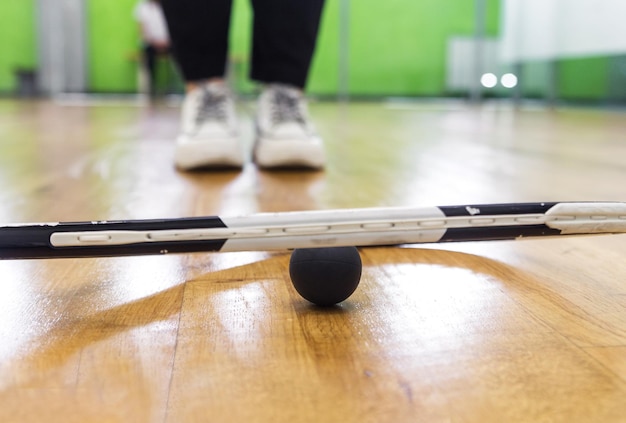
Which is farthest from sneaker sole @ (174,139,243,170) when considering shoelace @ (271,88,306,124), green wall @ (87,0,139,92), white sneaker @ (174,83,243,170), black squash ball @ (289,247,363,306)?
green wall @ (87,0,139,92)

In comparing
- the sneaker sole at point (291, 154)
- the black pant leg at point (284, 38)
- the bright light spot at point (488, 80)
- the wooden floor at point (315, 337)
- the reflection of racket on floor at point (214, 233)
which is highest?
the black pant leg at point (284, 38)

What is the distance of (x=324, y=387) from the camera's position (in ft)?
1.18

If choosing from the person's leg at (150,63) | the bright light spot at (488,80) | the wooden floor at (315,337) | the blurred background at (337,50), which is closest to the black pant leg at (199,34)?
the wooden floor at (315,337)

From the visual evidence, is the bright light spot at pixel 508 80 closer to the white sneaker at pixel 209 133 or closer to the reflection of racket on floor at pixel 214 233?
the white sneaker at pixel 209 133

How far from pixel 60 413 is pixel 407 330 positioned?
0.20 metres

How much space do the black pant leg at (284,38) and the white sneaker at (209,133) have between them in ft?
0.32

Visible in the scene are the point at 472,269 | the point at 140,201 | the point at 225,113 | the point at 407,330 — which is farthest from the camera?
the point at 225,113

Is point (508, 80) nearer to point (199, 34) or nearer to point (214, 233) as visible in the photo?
point (199, 34)

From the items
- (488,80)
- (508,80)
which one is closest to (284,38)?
(508,80)

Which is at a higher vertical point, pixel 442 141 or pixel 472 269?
pixel 472 269

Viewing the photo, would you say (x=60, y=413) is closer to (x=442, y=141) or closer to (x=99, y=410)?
(x=99, y=410)

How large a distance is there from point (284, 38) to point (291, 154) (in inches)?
8.6

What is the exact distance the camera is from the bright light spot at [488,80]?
22.4ft

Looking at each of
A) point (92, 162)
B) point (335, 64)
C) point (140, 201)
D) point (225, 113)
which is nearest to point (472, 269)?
point (140, 201)
